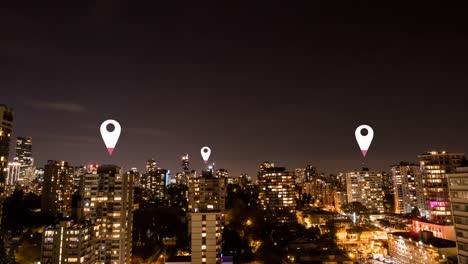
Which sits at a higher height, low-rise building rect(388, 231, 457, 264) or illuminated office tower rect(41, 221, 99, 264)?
illuminated office tower rect(41, 221, 99, 264)

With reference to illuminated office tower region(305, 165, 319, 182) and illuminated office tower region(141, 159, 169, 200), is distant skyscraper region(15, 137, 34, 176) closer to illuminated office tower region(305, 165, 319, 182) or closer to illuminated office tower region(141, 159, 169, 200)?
illuminated office tower region(141, 159, 169, 200)

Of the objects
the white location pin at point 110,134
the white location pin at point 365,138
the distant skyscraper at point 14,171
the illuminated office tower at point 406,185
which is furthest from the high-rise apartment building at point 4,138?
the distant skyscraper at point 14,171

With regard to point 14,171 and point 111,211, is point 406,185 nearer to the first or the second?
point 111,211

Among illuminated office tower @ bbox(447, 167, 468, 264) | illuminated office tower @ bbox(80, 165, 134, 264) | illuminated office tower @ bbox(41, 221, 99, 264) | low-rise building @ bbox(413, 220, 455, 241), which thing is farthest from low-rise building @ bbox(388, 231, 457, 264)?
illuminated office tower @ bbox(41, 221, 99, 264)

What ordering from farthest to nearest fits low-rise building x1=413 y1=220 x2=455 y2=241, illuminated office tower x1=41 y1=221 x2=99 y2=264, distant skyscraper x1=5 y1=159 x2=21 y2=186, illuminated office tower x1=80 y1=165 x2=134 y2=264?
distant skyscraper x1=5 y1=159 x2=21 y2=186 → low-rise building x1=413 y1=220 x2=455 y2=241 → illuminated office tower x1=80 y1=165 x2=134 y2=264 → illuminated office tower x1=41 y1=221 x2=99 y2=264

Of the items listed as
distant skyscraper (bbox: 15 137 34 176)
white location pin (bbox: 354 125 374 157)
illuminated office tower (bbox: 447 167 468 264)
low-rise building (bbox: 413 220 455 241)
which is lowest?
low-rise building (bbox: 413 220 455 241)

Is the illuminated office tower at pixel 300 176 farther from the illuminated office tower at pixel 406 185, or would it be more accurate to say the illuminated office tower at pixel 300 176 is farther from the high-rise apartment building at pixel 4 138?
the high-rise apartment building at pixel 4 138

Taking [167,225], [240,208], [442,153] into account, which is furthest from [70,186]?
[442,153]
